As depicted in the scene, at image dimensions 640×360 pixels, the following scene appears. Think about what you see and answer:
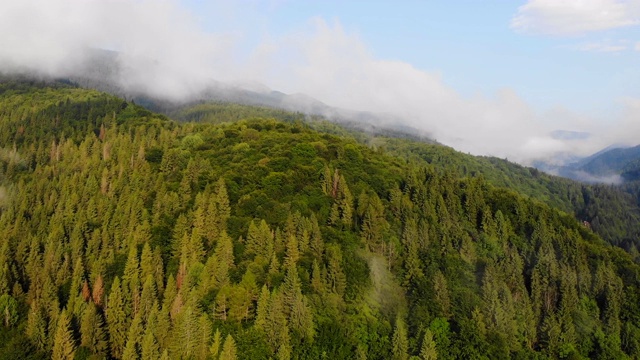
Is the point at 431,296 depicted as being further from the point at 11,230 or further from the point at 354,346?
the point at 11,230

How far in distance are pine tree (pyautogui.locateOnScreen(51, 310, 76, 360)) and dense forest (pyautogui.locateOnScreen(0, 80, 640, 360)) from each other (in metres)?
0.41

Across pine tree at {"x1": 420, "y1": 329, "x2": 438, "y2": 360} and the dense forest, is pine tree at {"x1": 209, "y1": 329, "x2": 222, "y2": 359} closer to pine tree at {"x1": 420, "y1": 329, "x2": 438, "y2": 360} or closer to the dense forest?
the dense forest

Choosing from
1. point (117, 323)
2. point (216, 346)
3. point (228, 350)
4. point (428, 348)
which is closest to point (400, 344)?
point (428, 348)

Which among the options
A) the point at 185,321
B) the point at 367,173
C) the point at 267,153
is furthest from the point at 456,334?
the point at 267,153

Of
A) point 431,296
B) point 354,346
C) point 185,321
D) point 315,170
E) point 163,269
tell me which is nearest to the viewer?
point 185,321

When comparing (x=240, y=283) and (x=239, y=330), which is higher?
(x=240, y=283)

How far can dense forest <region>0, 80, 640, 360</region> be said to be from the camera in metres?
98.5

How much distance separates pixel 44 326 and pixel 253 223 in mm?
57643

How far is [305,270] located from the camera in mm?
108062

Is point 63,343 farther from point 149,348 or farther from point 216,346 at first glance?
point 216,346

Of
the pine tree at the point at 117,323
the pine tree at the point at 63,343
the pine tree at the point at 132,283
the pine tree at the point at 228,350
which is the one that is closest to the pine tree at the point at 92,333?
the pine tree at the point at 117,323

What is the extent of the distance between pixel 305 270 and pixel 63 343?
2272 inches

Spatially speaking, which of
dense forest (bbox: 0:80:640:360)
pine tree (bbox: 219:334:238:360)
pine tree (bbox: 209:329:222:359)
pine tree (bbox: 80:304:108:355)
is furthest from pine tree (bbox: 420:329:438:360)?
pine tree (bbox: 80:304:108:355)

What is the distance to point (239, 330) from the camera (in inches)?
3757
